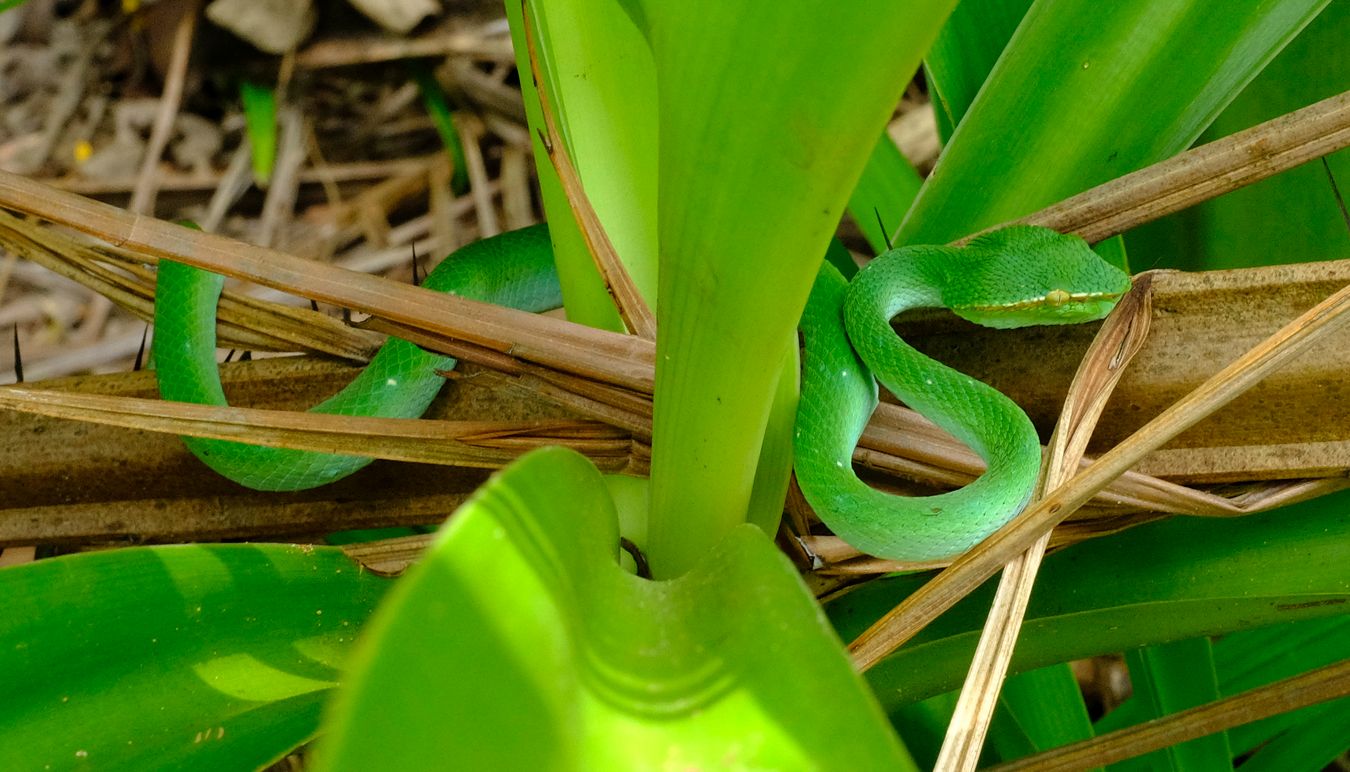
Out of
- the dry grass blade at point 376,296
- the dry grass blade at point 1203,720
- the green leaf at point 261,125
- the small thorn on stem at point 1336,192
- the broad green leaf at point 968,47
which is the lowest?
the dry grass blade at point 1203,720

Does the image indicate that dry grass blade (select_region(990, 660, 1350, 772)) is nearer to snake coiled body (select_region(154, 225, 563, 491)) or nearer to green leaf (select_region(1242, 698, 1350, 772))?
green leaf (select_region(1242, 698, 1350, 772))

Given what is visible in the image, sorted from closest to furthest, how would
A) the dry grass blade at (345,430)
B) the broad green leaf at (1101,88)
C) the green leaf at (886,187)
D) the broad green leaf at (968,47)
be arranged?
1. the dry grass blade at (345,430)
2. the broad green leaf at (1101,88)
3. the broad green leaf at (968,47)
4. the green leaf at (886,187)

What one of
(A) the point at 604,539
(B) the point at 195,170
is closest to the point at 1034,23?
(A) the point at 604,539

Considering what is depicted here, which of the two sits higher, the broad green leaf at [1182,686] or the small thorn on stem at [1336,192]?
the small thorn on stem at [1336,192]

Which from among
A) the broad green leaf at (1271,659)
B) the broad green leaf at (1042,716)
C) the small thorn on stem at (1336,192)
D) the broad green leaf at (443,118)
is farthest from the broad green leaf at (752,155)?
the broad green leaf at (443,118)

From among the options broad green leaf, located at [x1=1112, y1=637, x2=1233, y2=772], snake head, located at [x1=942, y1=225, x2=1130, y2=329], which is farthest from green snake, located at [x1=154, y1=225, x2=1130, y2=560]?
broad green leaf, located at [x1=1112, y1=637, x2=1233, y2=772]

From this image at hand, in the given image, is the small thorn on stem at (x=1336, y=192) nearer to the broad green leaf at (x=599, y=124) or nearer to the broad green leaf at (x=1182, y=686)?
the broad green leaf at (x=1182, y=686)

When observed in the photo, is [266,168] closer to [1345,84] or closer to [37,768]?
[37,768]
